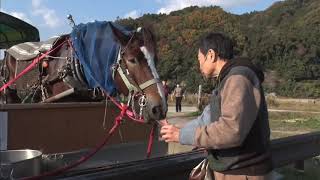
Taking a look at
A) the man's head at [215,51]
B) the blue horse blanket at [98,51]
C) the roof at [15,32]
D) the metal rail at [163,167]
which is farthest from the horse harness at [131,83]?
the roof at [15,32]

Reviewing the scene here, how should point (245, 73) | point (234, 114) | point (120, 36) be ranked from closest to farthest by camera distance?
point (234, 114)
point (245, 73)
point (120, 36)

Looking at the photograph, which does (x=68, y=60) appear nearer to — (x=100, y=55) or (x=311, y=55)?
(x=100, y=55)

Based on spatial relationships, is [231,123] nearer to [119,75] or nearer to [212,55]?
[212,55]

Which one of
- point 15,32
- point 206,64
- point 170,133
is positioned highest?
point 15,32

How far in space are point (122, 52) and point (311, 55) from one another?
56.7m

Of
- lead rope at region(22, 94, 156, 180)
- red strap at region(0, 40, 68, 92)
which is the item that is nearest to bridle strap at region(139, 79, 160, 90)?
lead rope at region(22, 94, 156, 180)

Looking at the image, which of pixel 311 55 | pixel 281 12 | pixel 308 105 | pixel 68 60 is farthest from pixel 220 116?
pixel 281 12

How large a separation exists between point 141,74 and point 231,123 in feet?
8.01

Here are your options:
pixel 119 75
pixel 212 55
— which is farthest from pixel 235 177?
pixel 119 75

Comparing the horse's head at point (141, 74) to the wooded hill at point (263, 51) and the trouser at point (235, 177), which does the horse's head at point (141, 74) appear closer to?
the trouser at point (235, 177)

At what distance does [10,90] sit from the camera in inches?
301

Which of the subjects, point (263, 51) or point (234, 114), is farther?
point (263, 51)

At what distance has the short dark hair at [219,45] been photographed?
3928mm

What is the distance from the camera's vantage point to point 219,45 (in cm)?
393
